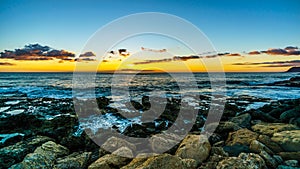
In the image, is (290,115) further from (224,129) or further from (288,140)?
(288,140)

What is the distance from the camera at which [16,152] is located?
16.7 feet

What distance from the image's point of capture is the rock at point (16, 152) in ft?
15.6

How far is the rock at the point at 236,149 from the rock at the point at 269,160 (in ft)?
1.39

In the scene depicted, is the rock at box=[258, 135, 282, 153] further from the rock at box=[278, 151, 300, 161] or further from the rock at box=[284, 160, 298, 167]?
the rock at box=[284, 160, 298, 167]

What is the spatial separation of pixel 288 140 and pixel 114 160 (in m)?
4.04

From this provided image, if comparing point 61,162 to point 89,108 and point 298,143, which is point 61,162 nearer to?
point 298,143

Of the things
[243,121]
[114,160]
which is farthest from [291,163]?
[114,160]

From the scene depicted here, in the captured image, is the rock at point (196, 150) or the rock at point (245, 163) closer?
the rock at point (245, 163)

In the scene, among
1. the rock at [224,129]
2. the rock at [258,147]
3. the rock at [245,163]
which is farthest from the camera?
the rock at [224,129]

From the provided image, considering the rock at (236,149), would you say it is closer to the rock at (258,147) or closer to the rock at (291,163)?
the rock at (258,147)

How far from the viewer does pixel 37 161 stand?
14.2 ft

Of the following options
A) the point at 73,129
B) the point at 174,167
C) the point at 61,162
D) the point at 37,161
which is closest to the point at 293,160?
the point at 174,167

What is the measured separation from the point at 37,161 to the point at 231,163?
3.83 metres

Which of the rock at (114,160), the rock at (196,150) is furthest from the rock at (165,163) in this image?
the rock at (114,160)
